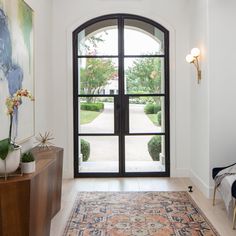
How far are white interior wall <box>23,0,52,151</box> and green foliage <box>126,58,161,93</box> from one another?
1428mm

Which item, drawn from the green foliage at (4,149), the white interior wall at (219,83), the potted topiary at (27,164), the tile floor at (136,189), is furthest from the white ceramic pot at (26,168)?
the white interior wall at (219,83)

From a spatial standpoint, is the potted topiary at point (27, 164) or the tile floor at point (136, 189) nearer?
the potted topiary at point (27, 164)

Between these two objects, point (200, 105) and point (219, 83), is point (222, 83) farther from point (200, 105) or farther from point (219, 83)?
point (200, 105)

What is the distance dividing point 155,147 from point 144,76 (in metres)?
1.28

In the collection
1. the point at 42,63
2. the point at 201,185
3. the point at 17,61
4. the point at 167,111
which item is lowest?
the point at 201,185

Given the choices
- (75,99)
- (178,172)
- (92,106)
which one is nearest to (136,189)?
(178,172)

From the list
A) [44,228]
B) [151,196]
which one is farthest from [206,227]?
[44,228]

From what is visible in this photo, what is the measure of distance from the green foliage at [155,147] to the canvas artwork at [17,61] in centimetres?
244

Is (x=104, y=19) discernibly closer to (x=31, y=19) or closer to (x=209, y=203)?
(x=31, y=19)

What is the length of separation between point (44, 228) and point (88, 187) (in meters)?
2.28

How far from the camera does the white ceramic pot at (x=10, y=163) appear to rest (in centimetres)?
262

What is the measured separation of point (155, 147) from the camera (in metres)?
6.05

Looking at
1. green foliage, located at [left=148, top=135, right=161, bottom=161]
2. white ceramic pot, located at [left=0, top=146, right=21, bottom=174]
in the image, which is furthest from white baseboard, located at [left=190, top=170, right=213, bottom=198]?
white ceramic pot, located at [left=0, top=146, right=21, bottom=174]

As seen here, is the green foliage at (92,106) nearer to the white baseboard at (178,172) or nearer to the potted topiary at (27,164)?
the white baseboard at (178,172)
